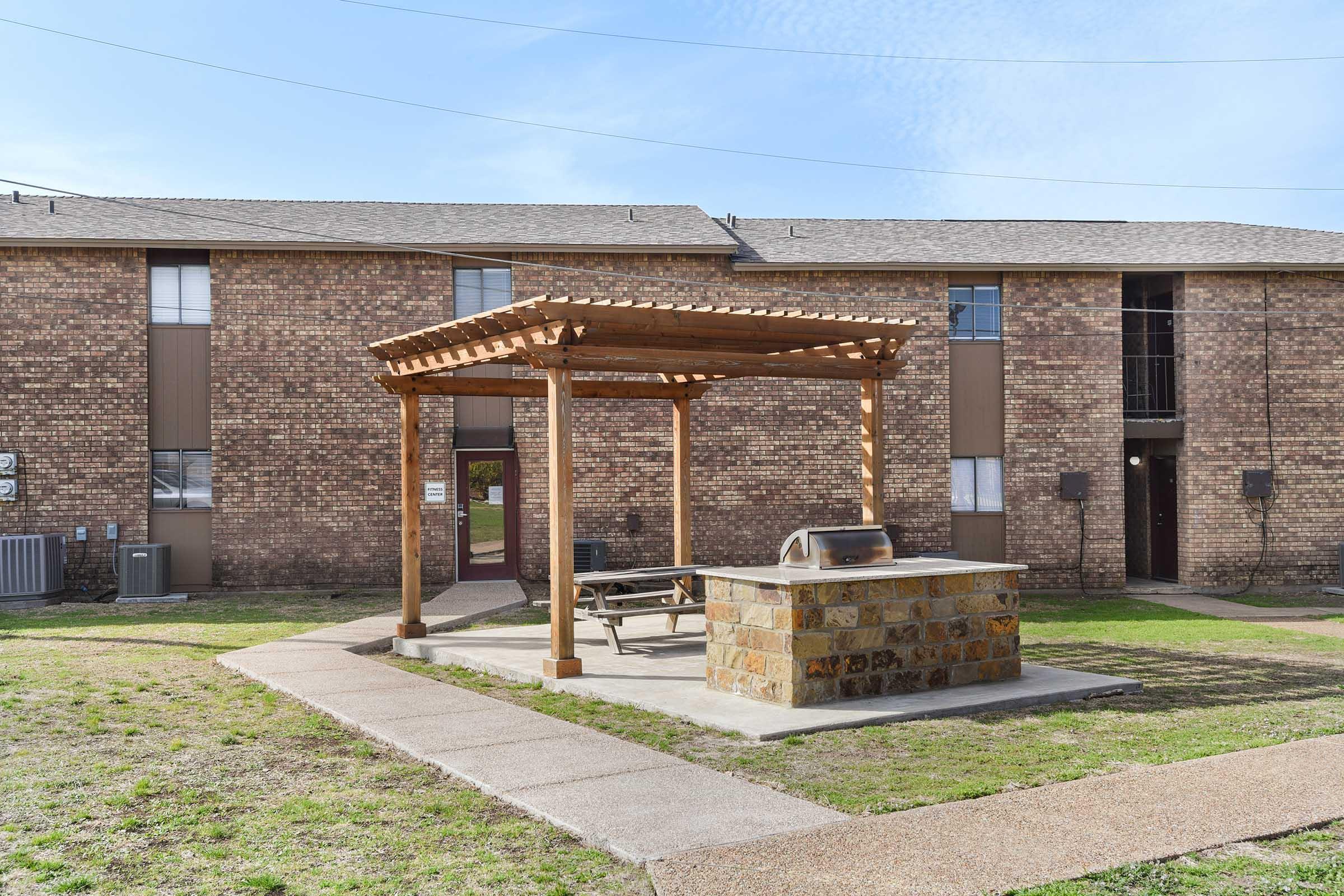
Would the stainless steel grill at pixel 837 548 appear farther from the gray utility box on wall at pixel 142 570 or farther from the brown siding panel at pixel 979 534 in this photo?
the gray utility box on wall at pixel 142 570

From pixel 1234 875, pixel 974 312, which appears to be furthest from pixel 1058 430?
pixel 1234 875

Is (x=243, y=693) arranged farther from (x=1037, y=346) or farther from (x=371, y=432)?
(x=1037, y=346)

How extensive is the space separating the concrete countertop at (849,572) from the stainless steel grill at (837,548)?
6 centimetres

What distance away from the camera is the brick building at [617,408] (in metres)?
16.6

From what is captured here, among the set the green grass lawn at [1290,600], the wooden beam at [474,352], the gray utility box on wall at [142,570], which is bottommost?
the green grass lawn at [1290,600]

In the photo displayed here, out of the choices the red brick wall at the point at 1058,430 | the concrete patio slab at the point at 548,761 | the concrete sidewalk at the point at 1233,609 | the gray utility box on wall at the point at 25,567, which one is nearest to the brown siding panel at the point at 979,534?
the red brick wall at the point at 1058,430

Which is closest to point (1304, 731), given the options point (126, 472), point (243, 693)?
point (243, 693)

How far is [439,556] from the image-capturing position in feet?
56.0

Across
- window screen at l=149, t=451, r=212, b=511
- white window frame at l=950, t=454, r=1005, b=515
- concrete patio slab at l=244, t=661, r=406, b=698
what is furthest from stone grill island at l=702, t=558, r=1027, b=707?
window screen at l=149, t=451, r=212, b=511

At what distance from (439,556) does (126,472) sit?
198 inches

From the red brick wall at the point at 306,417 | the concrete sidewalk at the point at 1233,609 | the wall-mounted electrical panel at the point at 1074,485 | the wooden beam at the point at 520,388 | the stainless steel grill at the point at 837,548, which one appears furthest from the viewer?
the wall-mounted electrical panel at the point at 1074,485

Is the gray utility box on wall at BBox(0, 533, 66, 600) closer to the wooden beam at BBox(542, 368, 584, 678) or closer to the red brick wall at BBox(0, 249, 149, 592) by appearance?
the red brick wall at BBox(0, 249, 149, 592)

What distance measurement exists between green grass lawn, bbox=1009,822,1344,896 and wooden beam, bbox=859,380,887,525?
17.9ft

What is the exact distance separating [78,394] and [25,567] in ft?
9.16
